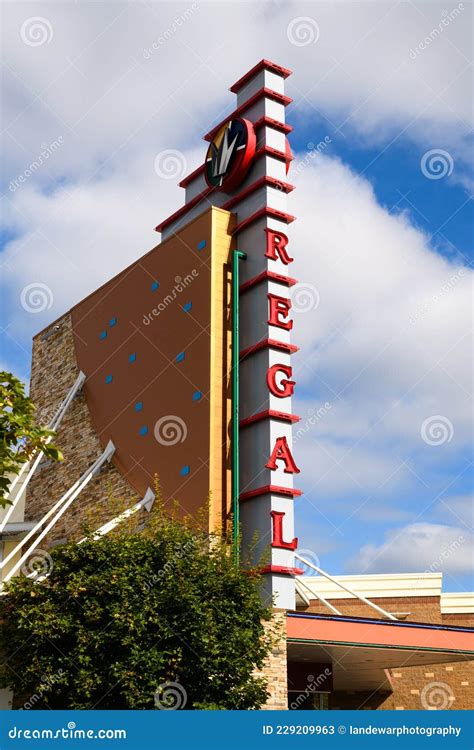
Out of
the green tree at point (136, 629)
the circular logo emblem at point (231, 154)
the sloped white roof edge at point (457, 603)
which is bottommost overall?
the green tree at point (136, 629)

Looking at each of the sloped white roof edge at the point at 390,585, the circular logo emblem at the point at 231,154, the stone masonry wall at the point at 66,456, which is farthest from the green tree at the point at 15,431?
the sloped white roof edge at the point at 390,585

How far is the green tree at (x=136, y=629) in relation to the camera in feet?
65.6

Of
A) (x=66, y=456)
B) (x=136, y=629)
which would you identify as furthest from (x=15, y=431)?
(x=66, y=456)

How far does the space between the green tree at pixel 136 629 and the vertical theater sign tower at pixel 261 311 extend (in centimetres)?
294

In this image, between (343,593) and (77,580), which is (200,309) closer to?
(77,580)

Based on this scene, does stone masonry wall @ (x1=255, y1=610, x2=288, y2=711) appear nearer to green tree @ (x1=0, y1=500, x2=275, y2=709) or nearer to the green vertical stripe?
green tree @ (x1=0, y1=500, x2=275, y2=709)

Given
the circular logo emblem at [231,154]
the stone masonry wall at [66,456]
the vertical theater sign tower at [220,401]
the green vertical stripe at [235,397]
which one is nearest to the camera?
the green vertical stripe at [235,397]

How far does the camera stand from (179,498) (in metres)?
27.2

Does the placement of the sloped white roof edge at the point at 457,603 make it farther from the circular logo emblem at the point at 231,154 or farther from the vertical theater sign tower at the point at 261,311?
the circular logo emblem at the point at 231,154

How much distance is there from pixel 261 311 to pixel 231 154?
6704 millimetres

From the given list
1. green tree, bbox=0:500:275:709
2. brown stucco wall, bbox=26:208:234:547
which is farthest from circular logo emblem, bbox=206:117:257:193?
green tree, bbox=0:500:275:709

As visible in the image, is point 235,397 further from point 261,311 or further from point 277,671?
point 277,671
